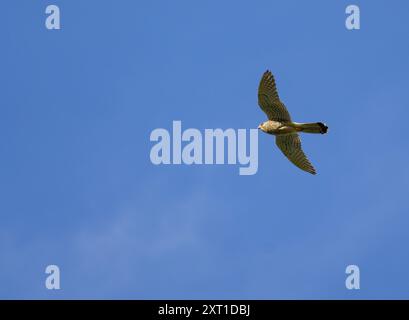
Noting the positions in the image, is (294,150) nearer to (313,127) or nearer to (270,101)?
(270,101)

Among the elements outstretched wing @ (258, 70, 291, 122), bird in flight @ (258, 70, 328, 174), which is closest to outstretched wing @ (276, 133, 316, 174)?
bird in flight @ (258, 70, 328, 174)

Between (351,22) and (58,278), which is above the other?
(351,22)

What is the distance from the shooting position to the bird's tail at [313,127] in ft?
60.7

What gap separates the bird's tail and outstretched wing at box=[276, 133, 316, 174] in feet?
2.92

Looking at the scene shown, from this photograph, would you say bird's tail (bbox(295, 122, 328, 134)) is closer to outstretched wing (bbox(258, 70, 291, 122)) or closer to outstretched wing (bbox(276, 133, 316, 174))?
outstretched wing (bbox(258, 70, 291, 122))

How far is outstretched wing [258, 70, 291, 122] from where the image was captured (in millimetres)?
19078

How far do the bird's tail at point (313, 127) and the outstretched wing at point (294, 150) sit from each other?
0.89 meters
